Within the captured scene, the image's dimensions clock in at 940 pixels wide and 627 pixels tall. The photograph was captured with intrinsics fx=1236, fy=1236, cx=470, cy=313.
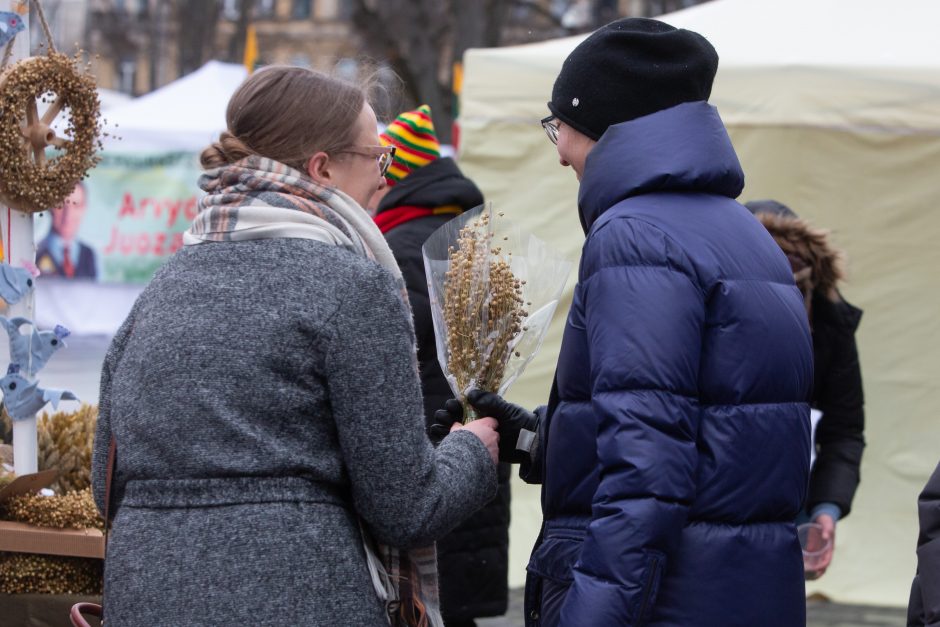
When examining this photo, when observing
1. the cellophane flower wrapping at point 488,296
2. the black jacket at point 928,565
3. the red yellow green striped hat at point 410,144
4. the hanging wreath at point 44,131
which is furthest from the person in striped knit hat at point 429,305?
the black jacket at point 928,565

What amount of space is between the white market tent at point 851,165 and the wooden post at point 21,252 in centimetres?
277

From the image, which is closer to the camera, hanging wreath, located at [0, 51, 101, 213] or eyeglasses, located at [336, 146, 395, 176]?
eyeglasses, located at [336, 146, 395, 176]

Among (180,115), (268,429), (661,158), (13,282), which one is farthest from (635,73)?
(180,115)

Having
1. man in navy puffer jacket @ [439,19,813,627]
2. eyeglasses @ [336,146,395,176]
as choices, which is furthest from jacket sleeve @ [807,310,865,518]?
eyeglasses @ [336,146,395,176]

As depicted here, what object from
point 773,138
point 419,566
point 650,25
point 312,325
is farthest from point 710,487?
point 773,138

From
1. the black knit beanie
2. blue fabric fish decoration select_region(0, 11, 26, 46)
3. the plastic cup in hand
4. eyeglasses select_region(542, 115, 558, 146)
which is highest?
the black knit beanie

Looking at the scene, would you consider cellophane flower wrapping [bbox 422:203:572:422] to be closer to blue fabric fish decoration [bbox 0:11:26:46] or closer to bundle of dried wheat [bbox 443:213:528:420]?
bundle of dried wheat [bbox 443:213:528:420]

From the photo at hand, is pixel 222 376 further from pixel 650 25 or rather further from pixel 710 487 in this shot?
pixel 650 25

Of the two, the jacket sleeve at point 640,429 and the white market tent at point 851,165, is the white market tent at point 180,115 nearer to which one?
the white market tent at point 851,165

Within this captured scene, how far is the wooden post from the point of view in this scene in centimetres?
351

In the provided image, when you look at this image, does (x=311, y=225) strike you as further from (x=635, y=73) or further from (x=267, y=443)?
(x=635, y=73)

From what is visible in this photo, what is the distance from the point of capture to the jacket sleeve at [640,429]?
6.73 ft

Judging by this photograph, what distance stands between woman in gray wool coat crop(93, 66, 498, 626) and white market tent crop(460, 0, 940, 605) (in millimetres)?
3765

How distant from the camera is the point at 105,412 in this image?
7.88ft
